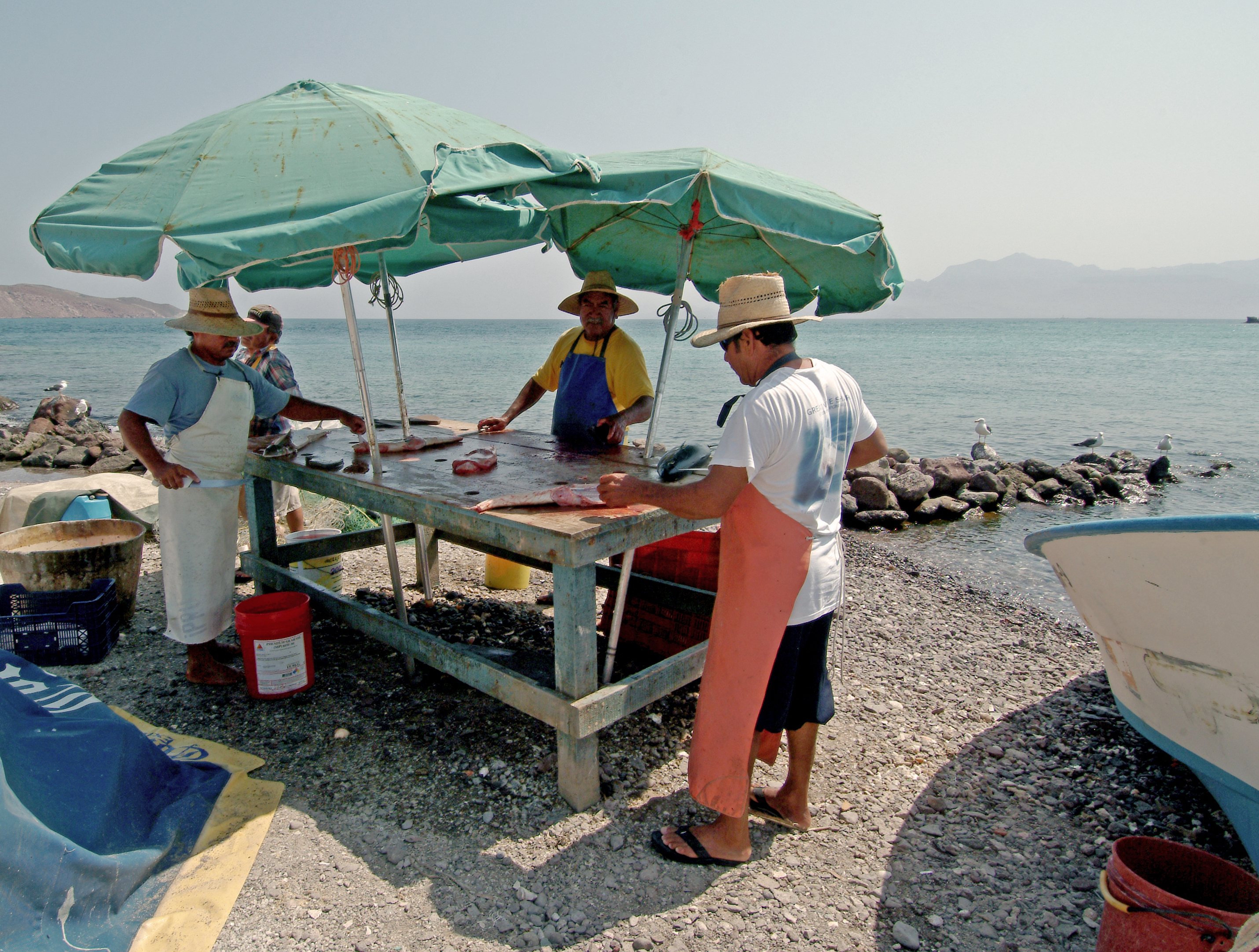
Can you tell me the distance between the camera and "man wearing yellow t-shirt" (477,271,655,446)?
5.27 metres

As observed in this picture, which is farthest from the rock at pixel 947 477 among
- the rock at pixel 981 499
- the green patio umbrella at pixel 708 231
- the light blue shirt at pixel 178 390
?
the light blue shirt at pixel 178 390

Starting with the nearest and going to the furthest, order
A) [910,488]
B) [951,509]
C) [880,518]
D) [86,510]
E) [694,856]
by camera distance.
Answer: [694,856] → [86,510] → [880,518] → [910,488] → [951,509]

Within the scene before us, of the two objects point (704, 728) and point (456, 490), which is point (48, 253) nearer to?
point (456, 490)

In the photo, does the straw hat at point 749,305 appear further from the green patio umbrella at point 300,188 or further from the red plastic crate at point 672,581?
the red plastic crate at point 672,581

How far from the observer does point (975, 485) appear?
1227 centimetres

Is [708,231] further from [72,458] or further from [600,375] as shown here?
[72,458]

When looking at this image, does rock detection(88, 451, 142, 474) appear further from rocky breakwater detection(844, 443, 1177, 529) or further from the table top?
rocky breakwater detection(844, 443, 1177, 529)

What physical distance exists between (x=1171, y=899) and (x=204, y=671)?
4705 millimetres

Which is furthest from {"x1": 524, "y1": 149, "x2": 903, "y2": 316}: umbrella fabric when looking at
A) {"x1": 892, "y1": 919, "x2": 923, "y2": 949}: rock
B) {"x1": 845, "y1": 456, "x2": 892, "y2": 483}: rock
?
{"x1": 845, "y1": 456, "x2": 892, "y2": 483}: rock

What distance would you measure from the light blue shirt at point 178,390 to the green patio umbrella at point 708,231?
2080 millimetres

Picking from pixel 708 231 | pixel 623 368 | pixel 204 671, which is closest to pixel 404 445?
pixel 623 368

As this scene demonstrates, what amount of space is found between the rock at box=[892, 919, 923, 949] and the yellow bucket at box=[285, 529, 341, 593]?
449 centimetres

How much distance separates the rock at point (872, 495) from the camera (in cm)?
1051

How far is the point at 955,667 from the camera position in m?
5.09
